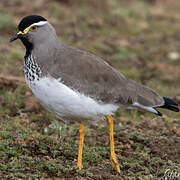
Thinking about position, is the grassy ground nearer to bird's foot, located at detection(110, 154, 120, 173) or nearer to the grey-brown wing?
bird's foot, located at detection(110, 154, 120, 173)

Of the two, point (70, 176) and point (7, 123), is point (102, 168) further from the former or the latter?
point (7, 123)

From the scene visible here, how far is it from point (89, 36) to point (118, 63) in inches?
63.4

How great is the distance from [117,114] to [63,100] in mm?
3209

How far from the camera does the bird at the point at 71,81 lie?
15.6 ft

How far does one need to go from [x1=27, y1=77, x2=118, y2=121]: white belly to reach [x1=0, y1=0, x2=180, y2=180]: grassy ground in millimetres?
701

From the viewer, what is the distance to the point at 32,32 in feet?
16.9

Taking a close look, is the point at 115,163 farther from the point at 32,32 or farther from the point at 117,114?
the point at 117,114

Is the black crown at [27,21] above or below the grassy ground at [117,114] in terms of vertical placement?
above

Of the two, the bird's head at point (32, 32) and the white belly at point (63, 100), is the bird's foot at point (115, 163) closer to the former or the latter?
the white belly at point (63, 100)

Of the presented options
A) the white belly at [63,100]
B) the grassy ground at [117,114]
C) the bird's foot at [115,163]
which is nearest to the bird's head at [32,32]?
the white belly at [63,100]

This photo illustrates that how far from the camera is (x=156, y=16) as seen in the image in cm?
1384

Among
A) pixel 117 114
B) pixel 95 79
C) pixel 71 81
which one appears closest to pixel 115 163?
pixel 95 79

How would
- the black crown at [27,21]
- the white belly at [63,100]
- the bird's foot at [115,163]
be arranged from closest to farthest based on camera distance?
the white belly at [63,100] → the black crown at [27,21] → the bird's foot at [115,163]

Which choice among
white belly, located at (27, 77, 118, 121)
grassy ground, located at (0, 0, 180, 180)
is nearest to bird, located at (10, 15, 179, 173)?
white belly, located at (27, 77, 118, 121)
